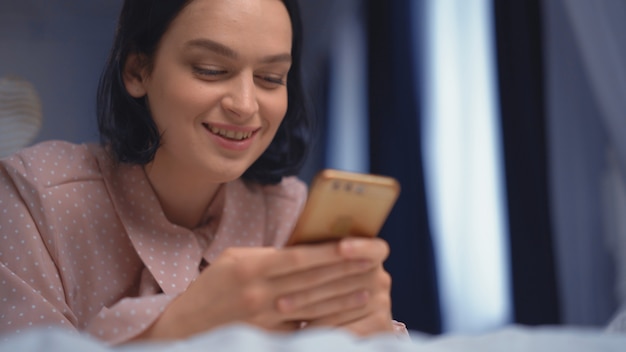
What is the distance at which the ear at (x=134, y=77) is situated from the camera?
1.16 meters

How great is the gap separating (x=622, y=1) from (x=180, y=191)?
106cm

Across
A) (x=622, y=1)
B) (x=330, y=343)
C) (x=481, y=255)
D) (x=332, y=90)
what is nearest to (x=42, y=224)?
(x=330, y=343)

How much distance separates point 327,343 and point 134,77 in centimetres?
77

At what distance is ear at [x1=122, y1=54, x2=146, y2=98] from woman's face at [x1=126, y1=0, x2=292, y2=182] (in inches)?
2.0

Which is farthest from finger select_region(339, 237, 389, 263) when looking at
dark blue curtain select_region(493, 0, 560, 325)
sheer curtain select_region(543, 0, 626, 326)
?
dark blue curtain select_region(493, 0, 560, 325)

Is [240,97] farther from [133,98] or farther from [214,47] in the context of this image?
[133,98]

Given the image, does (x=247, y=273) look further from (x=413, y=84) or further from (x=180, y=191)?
(x=413, y=84)

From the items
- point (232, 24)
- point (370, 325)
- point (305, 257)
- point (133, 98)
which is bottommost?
point (370, 325)

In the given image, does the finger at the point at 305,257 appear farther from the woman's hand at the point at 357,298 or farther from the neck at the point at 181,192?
the neck at the point at 181,192

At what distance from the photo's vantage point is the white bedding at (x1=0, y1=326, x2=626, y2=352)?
1.71 feet

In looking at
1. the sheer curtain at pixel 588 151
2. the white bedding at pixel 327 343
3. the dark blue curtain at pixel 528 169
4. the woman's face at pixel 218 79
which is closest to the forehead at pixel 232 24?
the woman's face at pixel 218 79

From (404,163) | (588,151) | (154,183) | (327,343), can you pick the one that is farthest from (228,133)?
(404,163)

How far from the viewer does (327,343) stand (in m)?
0.55

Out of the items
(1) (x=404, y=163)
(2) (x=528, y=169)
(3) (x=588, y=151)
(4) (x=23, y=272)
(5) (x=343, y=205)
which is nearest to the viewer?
(5) (x=343, y=205)
